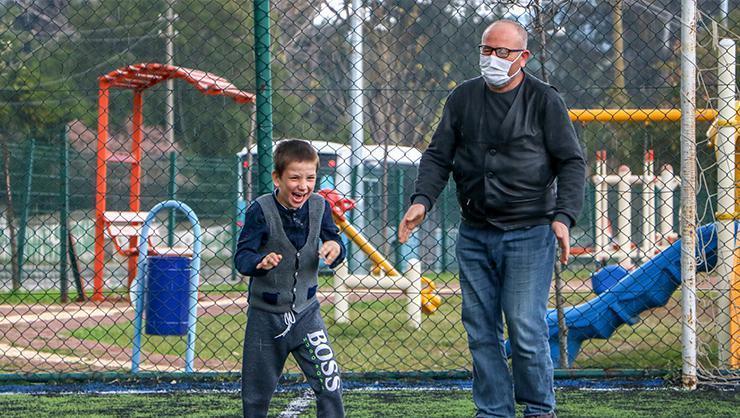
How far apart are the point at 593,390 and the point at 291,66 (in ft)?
39.5

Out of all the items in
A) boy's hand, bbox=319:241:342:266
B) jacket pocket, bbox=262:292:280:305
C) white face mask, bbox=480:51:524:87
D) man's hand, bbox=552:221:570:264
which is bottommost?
jacket pocket, bbox=262:292:280:305

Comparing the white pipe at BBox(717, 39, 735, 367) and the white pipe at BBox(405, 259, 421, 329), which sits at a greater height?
the white pipe at BBox(717, 39, 735, 367)

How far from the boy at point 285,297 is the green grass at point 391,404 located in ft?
3.65

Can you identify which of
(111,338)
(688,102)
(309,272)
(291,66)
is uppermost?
(291,66)

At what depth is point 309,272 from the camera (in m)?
4.26

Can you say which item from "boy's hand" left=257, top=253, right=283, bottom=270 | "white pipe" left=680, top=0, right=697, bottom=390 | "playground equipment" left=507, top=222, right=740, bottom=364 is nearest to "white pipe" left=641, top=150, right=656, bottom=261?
"playground equipment" left=507, top=222, right=740, bottom=364

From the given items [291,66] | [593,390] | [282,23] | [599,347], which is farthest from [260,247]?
[291,66]

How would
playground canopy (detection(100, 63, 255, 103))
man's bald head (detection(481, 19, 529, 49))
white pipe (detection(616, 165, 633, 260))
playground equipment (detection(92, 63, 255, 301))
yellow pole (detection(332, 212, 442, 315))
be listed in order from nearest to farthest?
man's bald head (detection(481, 19, 529, 49))
yellow pole (detection(332, 212, 442, 315))
white pipe (detection(616, 165, 633, 260))
playground canopy (detection(100, 63, 255, 103))
playground equipment (detection(92, 63, 255, 301))

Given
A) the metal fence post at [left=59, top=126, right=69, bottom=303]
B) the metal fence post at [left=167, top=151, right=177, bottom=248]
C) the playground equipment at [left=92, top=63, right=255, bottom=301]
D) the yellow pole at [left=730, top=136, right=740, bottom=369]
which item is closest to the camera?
the yellow pole at [left=730, top=136, right=740, bottom=369]

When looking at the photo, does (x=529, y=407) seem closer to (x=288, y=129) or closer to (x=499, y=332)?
(x=499, y=332)

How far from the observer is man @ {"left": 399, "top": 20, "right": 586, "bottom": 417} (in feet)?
14.1

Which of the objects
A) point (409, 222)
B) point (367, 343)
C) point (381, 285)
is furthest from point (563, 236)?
point (381, 285)

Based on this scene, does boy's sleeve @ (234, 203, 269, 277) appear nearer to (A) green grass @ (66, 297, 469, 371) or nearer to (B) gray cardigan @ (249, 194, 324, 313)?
(B) gray cardigan @ (249, 194, 324, 313)

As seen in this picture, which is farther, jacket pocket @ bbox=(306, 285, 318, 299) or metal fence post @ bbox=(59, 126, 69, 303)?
metal fence post @ bbox=(59, 126, 69, 303)
